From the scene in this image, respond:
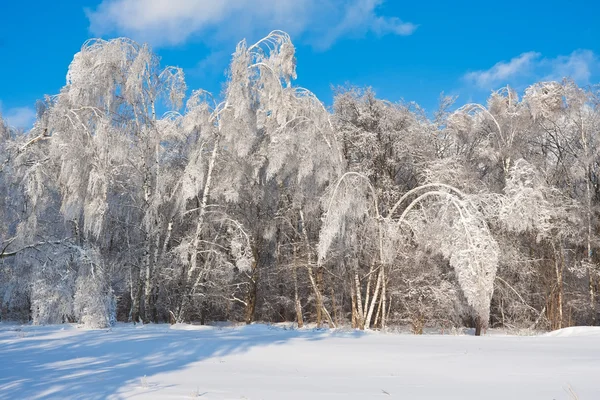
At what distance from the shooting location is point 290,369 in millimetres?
5480

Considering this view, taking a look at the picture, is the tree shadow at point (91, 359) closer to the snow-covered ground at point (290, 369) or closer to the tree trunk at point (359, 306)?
the snow-covered ground at point (290, 369)

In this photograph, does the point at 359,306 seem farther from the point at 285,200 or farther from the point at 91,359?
the point at 91,359

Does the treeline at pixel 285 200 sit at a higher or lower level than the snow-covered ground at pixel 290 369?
higher

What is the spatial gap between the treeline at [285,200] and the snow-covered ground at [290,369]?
5328 mm

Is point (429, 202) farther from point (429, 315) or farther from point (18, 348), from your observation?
point (18, 348)

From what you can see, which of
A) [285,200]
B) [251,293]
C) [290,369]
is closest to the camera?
[290,369]

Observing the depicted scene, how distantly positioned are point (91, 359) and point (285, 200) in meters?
11.3

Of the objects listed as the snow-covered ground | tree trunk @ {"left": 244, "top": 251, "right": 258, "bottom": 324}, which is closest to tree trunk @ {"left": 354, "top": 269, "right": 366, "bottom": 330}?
tree trunk @ {"left": 244, "top": 251, "right": 258, "bottom": 324}

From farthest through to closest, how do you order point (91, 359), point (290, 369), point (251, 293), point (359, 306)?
point (251, 293) < point (359, 306) < point (91, 359) < point (290, 369)

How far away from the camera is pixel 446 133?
1983 cm

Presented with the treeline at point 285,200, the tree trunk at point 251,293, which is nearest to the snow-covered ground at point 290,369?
the treeline at point 285,200

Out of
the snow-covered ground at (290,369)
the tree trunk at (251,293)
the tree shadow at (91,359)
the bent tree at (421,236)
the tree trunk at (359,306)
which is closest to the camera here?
the snow-covered ground at (290,369)

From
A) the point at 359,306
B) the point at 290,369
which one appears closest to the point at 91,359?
the point at 290,369

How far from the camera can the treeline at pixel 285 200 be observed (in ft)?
42.0
